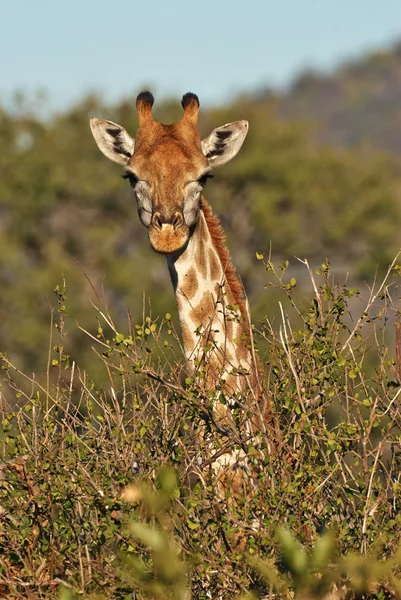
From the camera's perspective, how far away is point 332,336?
22.0 feet

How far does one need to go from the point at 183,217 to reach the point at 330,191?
38349 mm

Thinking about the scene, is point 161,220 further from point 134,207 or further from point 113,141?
point 134,207

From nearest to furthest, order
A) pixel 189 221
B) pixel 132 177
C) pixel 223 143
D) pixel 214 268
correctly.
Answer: pixel 189 221 → pixel 214 268 → pixel 132 177 → pixel 223 143

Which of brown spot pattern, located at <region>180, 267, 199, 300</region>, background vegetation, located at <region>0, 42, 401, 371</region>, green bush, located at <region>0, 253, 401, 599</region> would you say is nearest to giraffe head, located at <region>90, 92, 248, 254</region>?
brown spot pattern, located at <region>180, 267, 199, 300</region>

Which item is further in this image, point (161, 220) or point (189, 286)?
point (189, 286)

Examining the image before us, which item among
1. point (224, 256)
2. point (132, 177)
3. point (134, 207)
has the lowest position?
point (134, 207)

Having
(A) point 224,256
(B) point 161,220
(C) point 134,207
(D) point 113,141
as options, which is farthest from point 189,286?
(C) point 134,207

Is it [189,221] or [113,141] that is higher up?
[113,141]

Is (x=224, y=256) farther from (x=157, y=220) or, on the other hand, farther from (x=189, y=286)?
(x=157, y=220)

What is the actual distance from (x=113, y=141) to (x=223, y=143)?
82cm

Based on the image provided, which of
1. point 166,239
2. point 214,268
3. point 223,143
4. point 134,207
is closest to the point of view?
point 166,239

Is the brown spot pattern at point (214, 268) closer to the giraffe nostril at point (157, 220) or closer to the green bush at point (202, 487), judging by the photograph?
the giraffe nostril at point (157, 220)

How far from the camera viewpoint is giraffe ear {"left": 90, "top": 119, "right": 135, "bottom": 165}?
8688 mm

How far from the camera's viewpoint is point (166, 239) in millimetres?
7754
